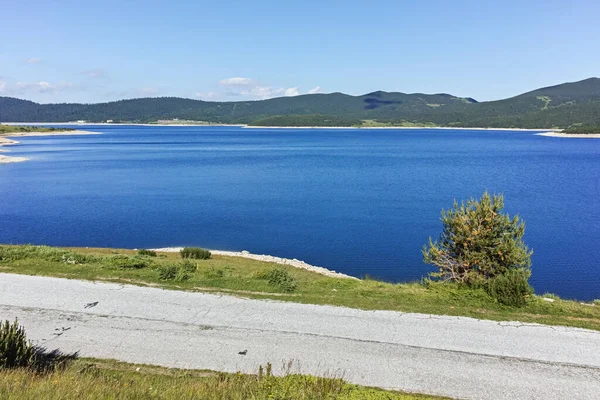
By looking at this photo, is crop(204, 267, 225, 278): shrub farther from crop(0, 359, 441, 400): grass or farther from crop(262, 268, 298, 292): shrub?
crop(0, 359, 441, 400): grass

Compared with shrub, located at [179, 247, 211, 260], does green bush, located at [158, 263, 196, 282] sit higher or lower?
higher

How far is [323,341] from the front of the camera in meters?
9.78

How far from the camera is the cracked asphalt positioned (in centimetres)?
832

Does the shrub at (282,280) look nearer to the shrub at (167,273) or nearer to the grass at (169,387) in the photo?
the shrub at (167,273)

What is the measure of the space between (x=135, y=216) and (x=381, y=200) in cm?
2493

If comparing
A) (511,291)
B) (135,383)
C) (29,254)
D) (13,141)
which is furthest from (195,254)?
(13,141)

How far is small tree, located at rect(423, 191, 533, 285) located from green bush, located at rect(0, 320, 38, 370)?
12584 millimetres

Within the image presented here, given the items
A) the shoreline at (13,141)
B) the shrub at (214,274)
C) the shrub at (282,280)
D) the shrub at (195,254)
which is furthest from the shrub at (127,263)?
the shoreline at (13,141)

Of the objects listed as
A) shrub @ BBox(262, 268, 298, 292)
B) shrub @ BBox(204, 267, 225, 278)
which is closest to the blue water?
shrub @ BBox(204, 267, 225, 278)

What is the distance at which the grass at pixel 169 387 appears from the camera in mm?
6027

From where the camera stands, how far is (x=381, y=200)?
49.0 metres

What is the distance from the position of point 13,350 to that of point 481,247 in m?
14.0

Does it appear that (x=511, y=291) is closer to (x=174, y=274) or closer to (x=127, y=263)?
(x=174, y=274)

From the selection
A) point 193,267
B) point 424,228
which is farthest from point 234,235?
point 193,267
